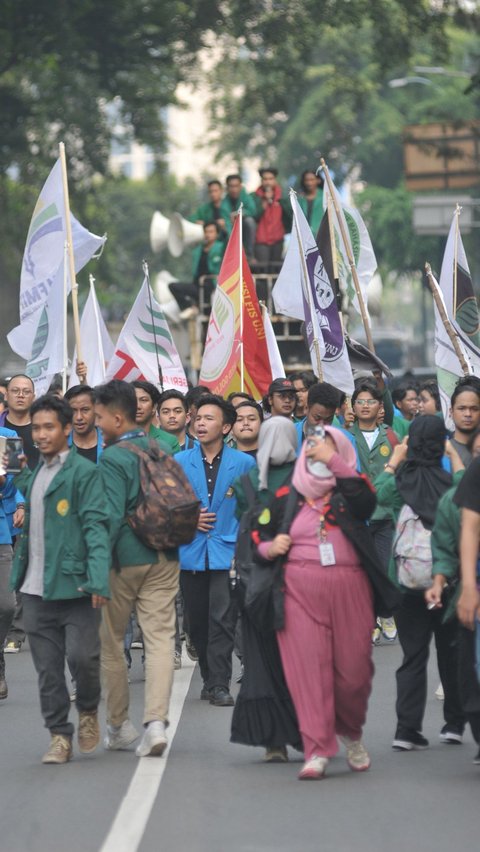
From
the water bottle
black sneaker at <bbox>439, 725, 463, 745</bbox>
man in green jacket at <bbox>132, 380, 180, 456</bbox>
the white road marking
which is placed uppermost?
man in green jacket at <bbox>132, 380, 180, 456</bbox>

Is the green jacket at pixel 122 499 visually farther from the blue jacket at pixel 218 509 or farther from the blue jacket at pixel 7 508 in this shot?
the blue jacket at pixel 7 508

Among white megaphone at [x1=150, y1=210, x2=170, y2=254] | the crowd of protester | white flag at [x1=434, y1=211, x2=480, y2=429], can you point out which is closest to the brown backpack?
the crowd of protester

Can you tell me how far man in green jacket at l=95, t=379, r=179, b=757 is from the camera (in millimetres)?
8602

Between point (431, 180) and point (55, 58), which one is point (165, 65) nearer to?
point (55, 58)

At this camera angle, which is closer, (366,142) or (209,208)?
(209,208)

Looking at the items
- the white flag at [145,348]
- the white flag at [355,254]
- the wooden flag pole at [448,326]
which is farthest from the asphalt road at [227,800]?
the white flag at [355,254]

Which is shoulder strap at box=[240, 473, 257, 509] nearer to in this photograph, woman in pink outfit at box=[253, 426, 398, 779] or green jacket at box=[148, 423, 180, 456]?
woman in pink outfit at box=[253, 426, 398, 779]

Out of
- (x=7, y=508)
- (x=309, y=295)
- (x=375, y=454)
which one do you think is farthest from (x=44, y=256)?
(x=7, y=508)

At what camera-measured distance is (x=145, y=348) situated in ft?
48.8

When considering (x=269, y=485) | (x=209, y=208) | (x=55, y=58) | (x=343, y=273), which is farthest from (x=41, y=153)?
(x=269, y=485)

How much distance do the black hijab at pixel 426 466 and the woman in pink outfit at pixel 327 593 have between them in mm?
679

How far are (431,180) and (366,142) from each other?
63.3 ft

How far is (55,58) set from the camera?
30828mm

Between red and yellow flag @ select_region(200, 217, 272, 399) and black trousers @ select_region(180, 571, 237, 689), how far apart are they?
3.83 m
